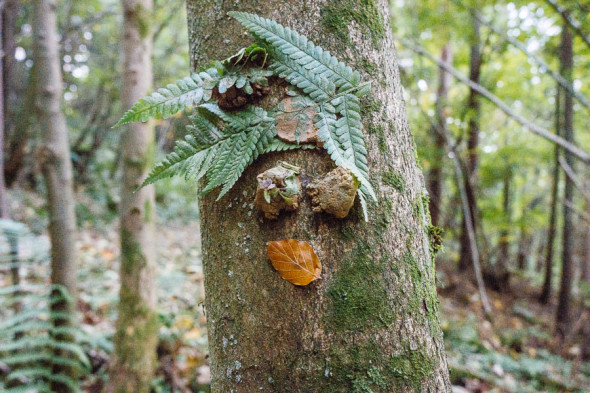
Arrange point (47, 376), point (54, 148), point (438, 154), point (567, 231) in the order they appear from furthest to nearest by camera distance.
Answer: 1. point (567, 231)
2. point (438, 154)
3. point (54, 148)
4. point (47, 376)

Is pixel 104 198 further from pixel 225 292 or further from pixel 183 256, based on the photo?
pixel 225 292

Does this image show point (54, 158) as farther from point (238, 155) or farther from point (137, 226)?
point (238, 155)

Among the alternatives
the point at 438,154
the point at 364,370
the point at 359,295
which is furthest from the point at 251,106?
the point at 438,154

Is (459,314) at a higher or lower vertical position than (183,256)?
lower

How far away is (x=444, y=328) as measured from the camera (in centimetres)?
505

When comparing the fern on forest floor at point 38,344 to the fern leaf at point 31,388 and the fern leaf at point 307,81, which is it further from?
the fern leaf at point 307,81

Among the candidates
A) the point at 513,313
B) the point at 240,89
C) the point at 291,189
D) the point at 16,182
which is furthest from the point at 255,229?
the point at 16,182

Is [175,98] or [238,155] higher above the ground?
[175,98]

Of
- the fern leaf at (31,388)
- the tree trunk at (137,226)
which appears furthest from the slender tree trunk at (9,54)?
the fern leaf at (31,388)

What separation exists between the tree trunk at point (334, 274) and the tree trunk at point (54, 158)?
8.99 feet

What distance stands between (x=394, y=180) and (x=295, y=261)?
1.03ft

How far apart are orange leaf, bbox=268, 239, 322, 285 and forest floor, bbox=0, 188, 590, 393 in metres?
1.02

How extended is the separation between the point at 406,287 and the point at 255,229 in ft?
1.19

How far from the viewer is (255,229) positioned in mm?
769
